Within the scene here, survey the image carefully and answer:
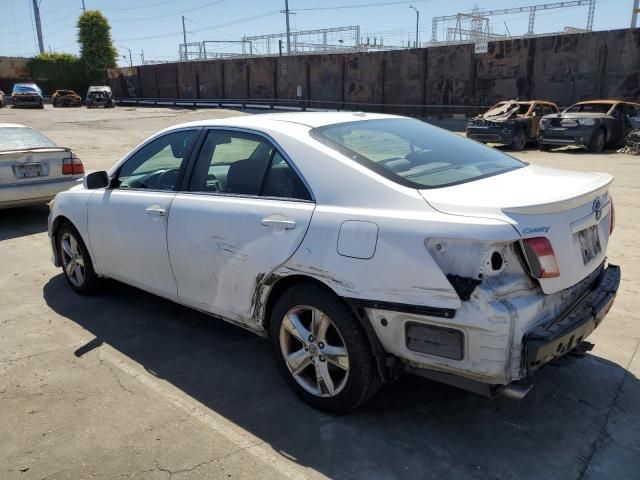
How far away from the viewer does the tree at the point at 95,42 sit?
59.2 metres

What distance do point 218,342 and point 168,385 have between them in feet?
2.16

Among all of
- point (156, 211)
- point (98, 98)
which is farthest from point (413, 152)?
point (98, 98)

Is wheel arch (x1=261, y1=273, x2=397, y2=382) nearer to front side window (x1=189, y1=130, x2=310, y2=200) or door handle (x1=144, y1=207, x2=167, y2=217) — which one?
front side window (x1=189, y1=130, x2=310, y2=200)

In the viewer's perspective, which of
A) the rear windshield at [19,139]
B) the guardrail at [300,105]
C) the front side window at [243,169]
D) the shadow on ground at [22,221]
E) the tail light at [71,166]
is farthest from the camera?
the guardrail at [300,105]

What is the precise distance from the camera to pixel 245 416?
316 centimetres

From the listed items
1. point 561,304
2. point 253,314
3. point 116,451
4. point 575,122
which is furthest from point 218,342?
point 575,122

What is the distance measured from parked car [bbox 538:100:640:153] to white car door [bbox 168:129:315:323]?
14903 millimetres

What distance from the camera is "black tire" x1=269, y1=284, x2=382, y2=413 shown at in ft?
9.32

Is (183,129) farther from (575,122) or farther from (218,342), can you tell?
(575,122)

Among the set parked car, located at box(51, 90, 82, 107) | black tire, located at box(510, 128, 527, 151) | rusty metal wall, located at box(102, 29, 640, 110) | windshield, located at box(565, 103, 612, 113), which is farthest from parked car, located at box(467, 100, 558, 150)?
parked car, located at box(51, 90, 82, 107)

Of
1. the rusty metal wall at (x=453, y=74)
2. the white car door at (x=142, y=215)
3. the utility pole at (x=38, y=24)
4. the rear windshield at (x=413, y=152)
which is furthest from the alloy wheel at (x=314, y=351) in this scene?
the utility pole at (x=38, y=24)

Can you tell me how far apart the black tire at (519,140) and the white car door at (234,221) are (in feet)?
50.1

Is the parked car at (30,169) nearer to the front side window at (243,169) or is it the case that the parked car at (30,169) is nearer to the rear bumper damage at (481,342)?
the front side window at (243,169)

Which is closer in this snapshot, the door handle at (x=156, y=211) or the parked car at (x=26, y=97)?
the door handle at (x=156, y=211)
